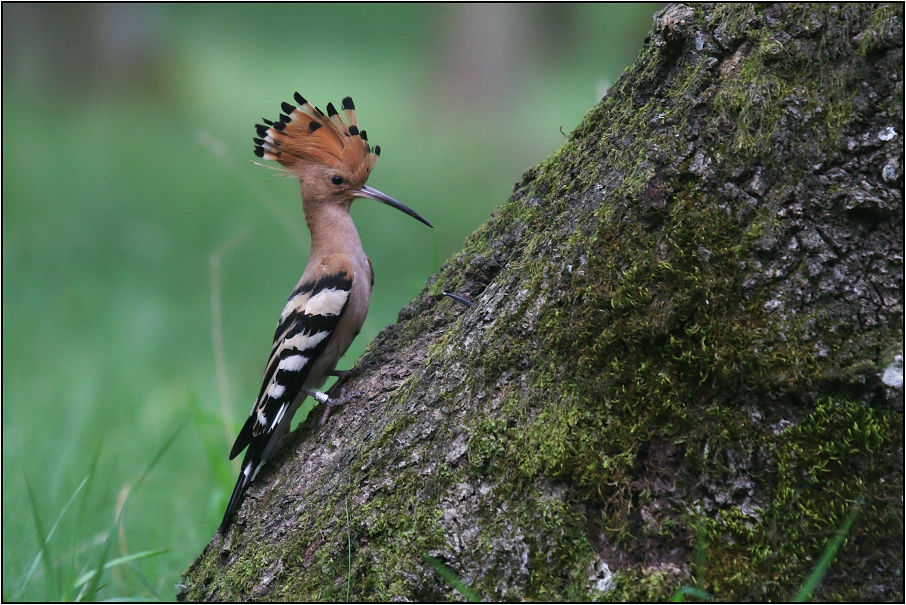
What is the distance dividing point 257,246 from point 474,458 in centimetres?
887

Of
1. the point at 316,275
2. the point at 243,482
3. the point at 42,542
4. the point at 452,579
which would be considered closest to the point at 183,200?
the point at 316,275

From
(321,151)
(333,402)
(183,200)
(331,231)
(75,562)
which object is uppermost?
(183,200)

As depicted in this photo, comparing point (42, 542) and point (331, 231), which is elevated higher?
point (331, 231)

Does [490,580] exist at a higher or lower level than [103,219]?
lower

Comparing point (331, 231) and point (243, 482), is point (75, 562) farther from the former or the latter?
point (331, 231)

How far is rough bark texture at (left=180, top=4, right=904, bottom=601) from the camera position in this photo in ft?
5.53

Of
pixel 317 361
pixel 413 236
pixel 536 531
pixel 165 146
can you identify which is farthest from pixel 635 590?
pixel 165 146

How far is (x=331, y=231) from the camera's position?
11.5ft

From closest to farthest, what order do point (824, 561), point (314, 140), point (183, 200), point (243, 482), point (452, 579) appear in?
point (824, 561) → point (452, 579) → point (243, 482) → point (314, 140) → point (183, 200)

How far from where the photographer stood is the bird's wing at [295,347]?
2.71m

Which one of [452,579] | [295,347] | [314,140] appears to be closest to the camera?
[452,579]

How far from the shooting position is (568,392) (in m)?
1.86

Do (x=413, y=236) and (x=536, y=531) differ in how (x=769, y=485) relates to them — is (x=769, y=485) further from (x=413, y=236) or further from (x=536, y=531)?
(x=413, y=236)

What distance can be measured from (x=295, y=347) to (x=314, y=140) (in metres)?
0.99
